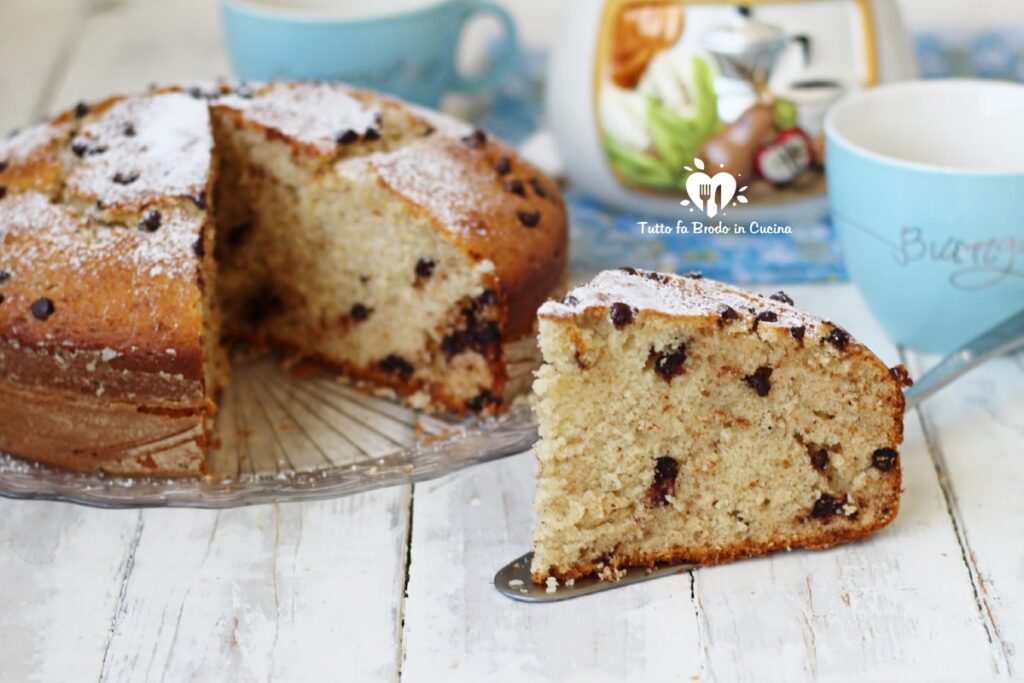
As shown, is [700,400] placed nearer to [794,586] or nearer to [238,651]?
[794,586]

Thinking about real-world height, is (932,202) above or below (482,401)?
above

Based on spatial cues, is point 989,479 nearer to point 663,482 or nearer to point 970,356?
point 970,356

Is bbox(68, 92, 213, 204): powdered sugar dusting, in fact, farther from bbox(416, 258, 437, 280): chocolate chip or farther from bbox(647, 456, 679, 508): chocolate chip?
bbox(647, 456, 679, 508): chocolate chip

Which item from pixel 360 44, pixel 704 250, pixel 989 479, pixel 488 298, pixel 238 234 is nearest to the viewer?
pixel 989 479

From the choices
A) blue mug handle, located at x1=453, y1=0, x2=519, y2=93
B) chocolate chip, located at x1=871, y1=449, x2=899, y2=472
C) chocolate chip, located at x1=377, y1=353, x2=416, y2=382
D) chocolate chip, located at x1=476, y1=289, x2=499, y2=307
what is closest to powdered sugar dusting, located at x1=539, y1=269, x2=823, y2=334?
chocolate chip, located at x1=871, y1=449, x2=899, y2=472

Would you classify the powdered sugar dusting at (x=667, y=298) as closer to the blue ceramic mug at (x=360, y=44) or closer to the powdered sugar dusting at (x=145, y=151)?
the powdered sugar dusting at (x=145, y=151)

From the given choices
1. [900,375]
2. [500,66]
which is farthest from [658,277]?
[500,66]

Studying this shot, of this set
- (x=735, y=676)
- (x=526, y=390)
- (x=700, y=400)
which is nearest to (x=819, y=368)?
(x=700, y=400)
